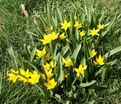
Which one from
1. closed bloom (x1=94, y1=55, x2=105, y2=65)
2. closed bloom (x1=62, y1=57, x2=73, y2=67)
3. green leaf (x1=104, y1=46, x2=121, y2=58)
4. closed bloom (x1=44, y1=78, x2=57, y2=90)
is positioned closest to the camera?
closed bloom (x1=44, y1=78, x2=57, y2=90)

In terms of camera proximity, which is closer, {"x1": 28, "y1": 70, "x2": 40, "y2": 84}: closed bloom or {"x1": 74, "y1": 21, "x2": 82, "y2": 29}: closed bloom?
{"x1": 28, "y1": 70, "x2": 40, "y2": 84}: closed bloom

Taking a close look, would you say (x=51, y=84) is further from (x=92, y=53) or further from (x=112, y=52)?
(x=112, y=52)

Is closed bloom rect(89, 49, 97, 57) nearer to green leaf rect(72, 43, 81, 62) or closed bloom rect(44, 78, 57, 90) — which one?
green leaf rect(72, 43, 81, 62)

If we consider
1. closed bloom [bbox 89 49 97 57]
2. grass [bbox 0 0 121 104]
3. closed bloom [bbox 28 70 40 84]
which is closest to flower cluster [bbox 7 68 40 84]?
closed bloom [bbox 28 70 40 84]

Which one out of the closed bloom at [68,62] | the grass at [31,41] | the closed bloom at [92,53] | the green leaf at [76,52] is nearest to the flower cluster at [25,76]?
the grass at [31,41]

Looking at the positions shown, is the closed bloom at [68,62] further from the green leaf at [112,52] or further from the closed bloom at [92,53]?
the green leaf at [112,52]
